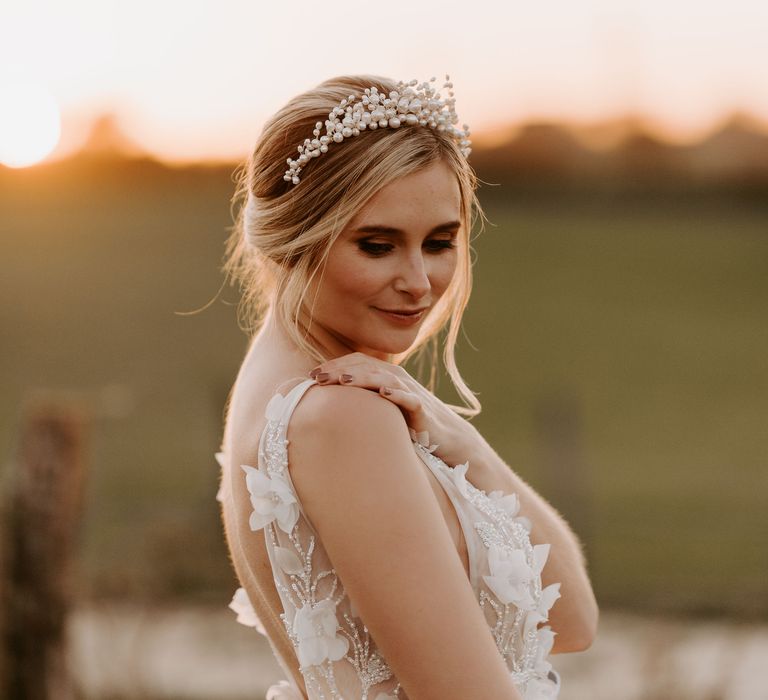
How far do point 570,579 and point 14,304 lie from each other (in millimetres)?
19243

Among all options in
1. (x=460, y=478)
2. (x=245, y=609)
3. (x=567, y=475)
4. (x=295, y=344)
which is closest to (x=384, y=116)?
(x=295, y=344)

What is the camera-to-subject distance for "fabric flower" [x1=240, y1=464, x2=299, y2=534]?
6.40 feet

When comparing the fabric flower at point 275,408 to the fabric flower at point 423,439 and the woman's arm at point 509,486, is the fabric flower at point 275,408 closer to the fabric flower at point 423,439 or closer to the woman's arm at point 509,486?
the woman's arm at point 509,486

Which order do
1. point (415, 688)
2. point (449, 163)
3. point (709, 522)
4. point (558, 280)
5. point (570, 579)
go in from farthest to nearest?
point (558, 280)
point (709, 522)
point (570, 579)
point (449, 163)
point (415, 688)

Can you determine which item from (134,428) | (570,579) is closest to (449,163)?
(570,579)

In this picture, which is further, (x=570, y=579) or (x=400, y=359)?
(x=400, y=359)

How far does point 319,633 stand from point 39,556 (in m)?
3.98

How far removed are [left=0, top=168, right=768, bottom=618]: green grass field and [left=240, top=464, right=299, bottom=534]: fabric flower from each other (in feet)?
35.9

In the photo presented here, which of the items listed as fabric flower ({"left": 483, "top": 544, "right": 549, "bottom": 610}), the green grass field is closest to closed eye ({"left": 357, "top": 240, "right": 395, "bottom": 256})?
fabric flower ({"left": 483, "top": 544, "right": 549, "bottom": 610})

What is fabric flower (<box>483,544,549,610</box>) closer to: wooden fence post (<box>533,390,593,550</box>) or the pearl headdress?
the pearl headdress

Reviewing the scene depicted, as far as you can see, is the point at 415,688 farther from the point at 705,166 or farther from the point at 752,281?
the point at 752,281

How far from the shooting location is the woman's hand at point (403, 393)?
1.93m

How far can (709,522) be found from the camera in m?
14.2

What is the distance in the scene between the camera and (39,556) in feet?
18.6
